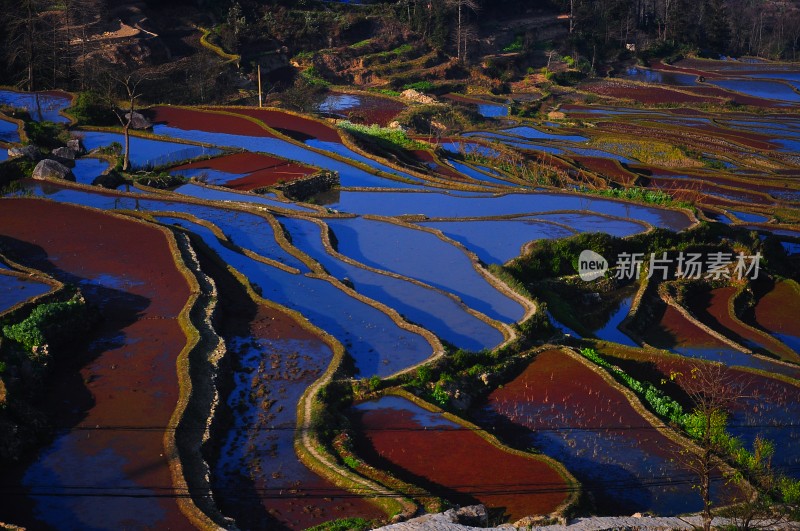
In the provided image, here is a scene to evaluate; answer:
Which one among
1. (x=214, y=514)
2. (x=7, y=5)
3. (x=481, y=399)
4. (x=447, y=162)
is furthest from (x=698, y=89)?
(x=214, y=514)

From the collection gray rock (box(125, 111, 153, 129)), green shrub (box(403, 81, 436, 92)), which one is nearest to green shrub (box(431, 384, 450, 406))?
gray rock (box(125, 111, 153, 129))

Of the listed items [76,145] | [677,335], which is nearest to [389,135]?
[76,145]

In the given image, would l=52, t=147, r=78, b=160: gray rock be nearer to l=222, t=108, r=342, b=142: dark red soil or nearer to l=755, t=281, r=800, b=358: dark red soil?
l=222, t=108, r=342, b=142: dark red soil

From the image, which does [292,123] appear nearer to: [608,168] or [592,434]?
[608,168]

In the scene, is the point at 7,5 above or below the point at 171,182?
above

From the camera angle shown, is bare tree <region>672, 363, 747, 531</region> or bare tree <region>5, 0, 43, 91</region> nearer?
bare tree <region>672, 363, 747, 531</region>

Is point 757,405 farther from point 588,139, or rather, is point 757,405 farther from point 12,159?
point 588,139
